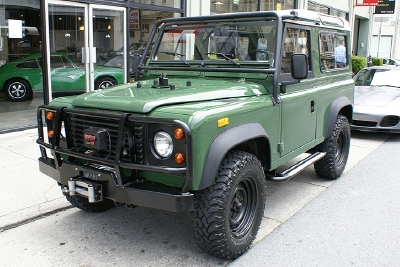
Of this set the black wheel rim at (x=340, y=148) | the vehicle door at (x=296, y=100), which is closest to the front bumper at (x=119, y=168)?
the vehicle door at (x=296, y=100)

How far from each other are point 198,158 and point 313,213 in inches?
83.7

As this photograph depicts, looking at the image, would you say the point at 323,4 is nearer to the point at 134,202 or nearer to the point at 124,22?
the point at 124,22

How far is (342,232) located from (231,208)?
1300 millimetres

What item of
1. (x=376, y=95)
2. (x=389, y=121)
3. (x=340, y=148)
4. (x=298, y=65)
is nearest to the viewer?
(x=298, y=65)

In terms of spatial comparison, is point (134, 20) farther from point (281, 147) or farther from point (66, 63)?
point (281, 147)

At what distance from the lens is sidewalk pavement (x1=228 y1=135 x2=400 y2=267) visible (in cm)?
354

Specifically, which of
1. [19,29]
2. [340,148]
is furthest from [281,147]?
[19,29]

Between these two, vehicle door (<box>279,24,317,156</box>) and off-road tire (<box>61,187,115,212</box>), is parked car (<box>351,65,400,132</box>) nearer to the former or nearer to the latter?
vehicle door (<box>279,24,317,156</box>)

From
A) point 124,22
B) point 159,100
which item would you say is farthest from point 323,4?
point 159,100

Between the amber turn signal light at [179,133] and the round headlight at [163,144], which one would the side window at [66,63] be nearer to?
the round headlight at [163,144]

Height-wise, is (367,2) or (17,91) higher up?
(367,2)

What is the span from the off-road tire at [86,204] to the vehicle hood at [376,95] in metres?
6.01

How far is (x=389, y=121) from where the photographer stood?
822 cm

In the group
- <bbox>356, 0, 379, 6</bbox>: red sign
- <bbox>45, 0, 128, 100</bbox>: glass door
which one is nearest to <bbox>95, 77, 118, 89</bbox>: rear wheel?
<bbox>45, 0, 128, 100</bbox>: glass door
